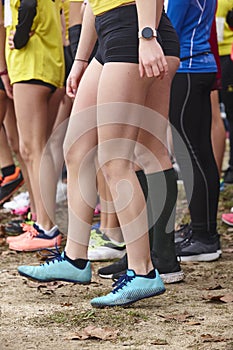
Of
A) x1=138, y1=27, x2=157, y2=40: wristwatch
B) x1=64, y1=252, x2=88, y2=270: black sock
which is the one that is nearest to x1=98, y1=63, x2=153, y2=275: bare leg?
x1=138, y1=27, x2=157, y2=40: wristwatch

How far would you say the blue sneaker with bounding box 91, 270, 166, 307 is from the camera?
12.5 ft

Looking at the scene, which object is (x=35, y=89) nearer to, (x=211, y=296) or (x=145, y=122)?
(x=145, y=122)

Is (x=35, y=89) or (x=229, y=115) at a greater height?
(x=35, y=89)

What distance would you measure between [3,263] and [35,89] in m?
1.14

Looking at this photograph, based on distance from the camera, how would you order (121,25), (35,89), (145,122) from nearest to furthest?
(121,25), (145,122), (35,89)

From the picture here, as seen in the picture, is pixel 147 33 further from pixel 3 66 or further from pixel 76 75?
pixel 3 66

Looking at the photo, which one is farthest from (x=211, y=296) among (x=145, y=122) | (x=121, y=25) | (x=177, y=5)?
(x=177, y=5)

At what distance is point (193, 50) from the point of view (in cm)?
485

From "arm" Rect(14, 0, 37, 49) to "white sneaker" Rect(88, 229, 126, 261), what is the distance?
54.0 inches

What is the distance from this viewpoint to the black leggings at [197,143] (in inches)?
192

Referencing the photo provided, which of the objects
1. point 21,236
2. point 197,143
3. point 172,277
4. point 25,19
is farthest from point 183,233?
point 25,19

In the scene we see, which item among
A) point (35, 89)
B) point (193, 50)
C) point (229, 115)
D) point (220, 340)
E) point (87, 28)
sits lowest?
point (229, 115)

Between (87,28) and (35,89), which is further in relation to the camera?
(35,89)

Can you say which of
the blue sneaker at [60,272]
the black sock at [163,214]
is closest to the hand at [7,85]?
the black sock at [163,214]
